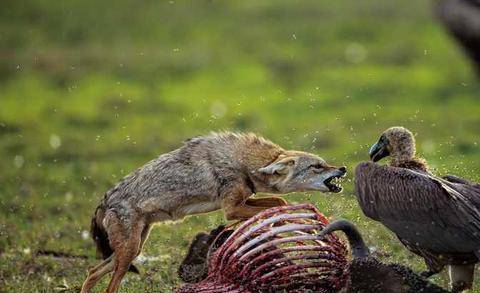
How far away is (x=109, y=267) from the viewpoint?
28.3ft

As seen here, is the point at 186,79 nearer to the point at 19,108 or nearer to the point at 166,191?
the point at 19,108

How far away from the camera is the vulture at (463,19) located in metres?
12.2

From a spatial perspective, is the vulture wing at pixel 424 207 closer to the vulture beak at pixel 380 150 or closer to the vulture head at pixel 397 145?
the vulture head at pixel 397 145

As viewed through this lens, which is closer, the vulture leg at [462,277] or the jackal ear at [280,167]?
the vulture leg at [462,277]

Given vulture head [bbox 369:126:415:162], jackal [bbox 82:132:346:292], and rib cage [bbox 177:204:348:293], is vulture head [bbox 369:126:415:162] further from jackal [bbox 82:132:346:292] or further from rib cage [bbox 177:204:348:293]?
rib cage [bbox 177:204:348:293]

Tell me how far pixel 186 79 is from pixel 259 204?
35.0 feet

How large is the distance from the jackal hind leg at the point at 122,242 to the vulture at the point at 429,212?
1.71m

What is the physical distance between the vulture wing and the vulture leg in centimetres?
41

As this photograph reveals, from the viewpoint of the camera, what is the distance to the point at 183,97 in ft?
59.2

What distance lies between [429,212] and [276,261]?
39.3 inches

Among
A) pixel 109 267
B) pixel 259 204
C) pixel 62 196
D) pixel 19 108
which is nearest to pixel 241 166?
pixel 259 204

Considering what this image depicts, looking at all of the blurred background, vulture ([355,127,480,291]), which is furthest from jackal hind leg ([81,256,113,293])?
vulture ([355,127,480,291])

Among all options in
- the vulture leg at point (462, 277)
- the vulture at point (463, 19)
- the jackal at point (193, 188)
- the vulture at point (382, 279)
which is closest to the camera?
the vulture at point (382, 279)

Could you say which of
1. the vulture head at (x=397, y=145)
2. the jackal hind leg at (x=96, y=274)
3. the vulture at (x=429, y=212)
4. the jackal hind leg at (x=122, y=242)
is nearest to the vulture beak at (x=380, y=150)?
the vulture head at (x=397, y=145)
